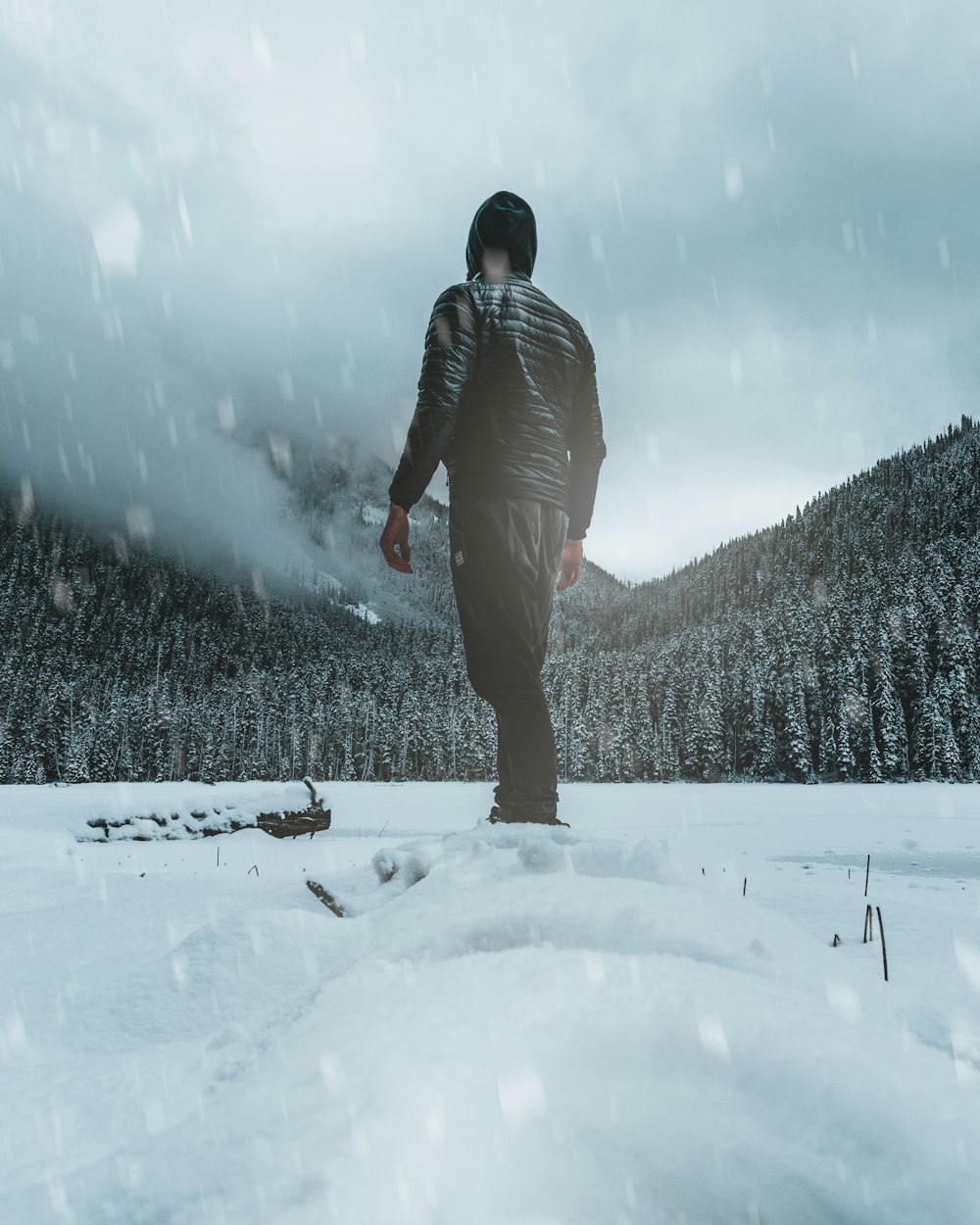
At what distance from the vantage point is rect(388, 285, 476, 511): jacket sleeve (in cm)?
243

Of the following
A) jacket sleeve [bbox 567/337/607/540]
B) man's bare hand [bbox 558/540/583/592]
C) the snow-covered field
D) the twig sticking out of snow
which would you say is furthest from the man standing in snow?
the twig sticking out of snow

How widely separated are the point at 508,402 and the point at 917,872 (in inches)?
95.1

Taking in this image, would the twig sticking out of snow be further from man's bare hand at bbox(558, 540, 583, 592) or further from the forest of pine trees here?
the forest of pine trees

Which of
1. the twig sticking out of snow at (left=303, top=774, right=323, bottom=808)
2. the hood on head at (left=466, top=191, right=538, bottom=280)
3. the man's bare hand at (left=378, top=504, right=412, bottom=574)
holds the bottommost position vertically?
the twig sticking out of snow at (left=303, top=774, right=323, bottom=808)

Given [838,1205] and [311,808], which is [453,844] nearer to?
[838,1205]

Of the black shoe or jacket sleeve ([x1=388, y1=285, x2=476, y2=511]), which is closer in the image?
the black shoe

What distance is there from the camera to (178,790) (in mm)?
5988

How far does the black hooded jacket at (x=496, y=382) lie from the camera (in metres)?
2.46

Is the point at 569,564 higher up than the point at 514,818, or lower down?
higher up

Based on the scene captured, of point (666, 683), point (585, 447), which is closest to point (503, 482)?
point (585, 447)

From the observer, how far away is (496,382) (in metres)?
2.59

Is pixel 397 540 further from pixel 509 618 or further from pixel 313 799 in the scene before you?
pixel 313 799

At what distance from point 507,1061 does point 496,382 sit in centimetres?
239

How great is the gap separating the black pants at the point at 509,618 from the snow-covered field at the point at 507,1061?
80 cm
